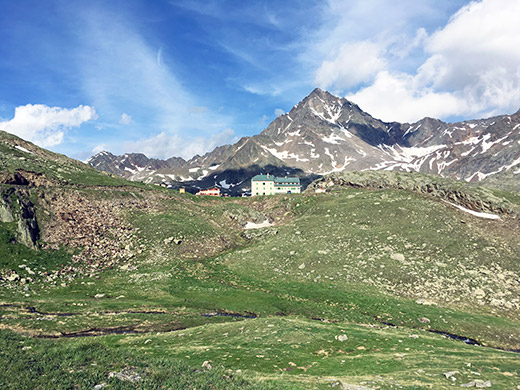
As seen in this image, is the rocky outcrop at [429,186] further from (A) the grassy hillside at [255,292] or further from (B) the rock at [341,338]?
(B) the rock at [341,338]

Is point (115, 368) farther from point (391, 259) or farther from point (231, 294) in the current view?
point (391, 259)

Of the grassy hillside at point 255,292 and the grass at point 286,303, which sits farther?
the grassy hillside at point 255,292

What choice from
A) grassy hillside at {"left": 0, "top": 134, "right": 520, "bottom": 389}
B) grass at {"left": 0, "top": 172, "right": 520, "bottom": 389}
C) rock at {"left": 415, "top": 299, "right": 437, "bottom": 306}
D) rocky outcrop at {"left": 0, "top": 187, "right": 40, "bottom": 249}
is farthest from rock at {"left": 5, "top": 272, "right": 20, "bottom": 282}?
rock at {"left": 415, "top": 299, "right": 437, "bottom": 306}

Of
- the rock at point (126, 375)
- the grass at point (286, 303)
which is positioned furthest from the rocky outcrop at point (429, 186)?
the rock at point (126, 375)

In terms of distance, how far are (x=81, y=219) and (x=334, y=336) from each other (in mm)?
62967

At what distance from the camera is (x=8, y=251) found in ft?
163

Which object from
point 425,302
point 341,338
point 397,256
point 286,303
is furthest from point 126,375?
point 397,256

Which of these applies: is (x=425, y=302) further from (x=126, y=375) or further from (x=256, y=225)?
(x=256, y=225)

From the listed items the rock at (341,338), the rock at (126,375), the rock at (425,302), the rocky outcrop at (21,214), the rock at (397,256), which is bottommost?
the rock at (425,302)

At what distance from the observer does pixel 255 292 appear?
50656 millimetres

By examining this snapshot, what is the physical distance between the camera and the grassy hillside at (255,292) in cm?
1961

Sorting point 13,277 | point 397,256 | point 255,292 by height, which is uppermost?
point 13,277

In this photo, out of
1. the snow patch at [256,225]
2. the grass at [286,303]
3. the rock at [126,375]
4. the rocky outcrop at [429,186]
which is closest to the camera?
the rock at [126,375]

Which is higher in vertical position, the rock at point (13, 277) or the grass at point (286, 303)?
the rock at point (13, 277)
